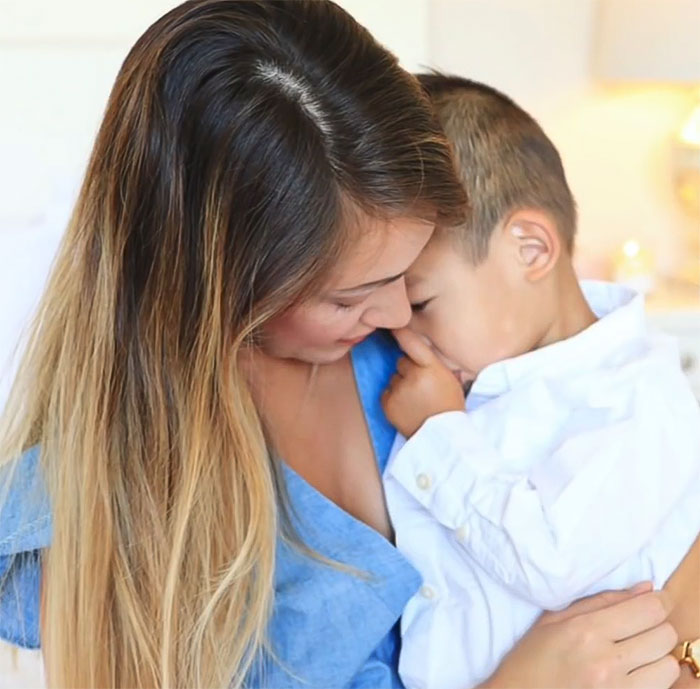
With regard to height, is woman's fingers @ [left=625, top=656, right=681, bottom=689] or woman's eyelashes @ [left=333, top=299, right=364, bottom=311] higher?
woman's eyelashes @ [left=333, top=299, right=364, bottom=311]

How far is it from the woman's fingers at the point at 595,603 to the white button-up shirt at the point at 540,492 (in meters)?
0.01

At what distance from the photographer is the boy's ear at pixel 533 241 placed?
40.3 inches

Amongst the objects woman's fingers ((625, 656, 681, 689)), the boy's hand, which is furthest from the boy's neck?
woman's fingers ((625, 656, 681, 689))

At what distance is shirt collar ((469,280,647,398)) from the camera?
1.04m

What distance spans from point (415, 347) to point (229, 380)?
0.25m

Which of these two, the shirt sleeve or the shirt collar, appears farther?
the shirt collar

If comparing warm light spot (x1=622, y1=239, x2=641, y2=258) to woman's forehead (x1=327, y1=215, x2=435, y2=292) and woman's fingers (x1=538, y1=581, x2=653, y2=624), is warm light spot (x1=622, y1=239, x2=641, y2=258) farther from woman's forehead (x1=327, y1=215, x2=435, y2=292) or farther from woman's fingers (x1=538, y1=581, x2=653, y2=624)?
woman's forehead (x1=327, y1=215, x2=435, y2=292)

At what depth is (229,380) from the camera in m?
0.87

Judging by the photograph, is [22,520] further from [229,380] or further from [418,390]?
[418,390]

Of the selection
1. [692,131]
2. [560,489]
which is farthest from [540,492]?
[692,131]

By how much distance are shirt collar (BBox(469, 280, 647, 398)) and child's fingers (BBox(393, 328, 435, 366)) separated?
58 millimetres

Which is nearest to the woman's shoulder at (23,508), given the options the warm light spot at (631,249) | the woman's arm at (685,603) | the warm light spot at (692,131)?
the woman's arm at (685,603)

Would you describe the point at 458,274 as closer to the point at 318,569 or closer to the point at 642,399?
the point at 642,399

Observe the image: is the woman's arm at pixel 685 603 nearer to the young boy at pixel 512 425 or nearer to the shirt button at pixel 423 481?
the young boy at pixel 512 425
